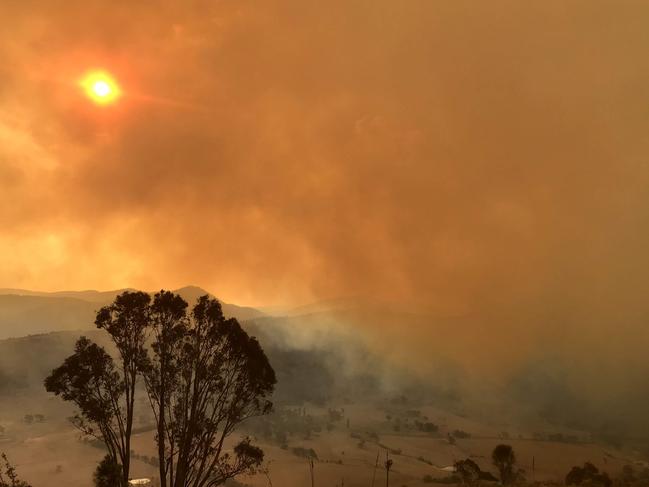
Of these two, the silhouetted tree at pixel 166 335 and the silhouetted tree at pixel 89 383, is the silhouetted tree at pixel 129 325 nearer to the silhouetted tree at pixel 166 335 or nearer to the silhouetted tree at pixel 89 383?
the silhouetted tree at pixel 166 335

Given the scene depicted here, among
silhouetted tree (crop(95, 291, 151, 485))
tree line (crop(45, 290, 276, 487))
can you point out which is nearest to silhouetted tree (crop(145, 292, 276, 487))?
tree line (crop(45, 290, 276, 487))

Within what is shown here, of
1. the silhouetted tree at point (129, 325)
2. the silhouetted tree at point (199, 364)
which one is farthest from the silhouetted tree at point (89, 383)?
the silhouetted tree at point (199, 364)

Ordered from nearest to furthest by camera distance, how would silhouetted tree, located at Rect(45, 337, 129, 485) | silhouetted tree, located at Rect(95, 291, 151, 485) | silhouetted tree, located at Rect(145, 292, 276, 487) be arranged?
silhouetted tree, located at Rect(45, 337, 129, 485)
silhouetted tree, located at Rect(95, 291, 151, 485)
silhouetted tree, located at Rect(145, 292, 276, 487)

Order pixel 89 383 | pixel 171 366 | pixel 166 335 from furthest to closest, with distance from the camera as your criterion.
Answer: pixel 171 366
pixel 166 335
pixel 89 383

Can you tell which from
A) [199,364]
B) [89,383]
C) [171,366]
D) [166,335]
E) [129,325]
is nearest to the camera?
[89,383]

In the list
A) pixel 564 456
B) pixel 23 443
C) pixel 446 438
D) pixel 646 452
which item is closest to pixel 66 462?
pixel 23 443

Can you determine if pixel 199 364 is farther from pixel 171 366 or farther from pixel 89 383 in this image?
pixel 89 383

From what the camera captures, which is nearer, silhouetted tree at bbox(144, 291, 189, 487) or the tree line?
the tree line

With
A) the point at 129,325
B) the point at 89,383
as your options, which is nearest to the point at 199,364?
the point at 129,325

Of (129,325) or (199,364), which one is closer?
(129,325)

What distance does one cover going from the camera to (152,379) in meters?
31.2

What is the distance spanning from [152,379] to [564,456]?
601 ft

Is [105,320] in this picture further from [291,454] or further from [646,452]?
[646,452]

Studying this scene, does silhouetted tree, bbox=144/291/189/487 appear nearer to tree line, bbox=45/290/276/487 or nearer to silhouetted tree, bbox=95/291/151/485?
tree line, bbox=45/290/276/487
